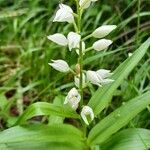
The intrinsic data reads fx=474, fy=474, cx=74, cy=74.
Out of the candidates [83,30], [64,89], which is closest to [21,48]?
[83,30]

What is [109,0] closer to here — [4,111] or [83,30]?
[83,30]

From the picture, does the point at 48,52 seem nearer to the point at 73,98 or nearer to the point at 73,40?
the point at 73,98

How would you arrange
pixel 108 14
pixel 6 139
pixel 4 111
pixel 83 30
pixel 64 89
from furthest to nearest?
pixel 108 14 < pixel 83 30 < pixel 64 89 < pixel 4 111 < pixel 6 139

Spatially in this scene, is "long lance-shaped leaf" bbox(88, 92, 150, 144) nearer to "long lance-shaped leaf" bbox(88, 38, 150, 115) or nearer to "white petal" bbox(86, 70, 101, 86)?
"long lance-shaped leaf" bbox(88, 38, 150, 115)

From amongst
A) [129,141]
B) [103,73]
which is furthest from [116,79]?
[129,141]

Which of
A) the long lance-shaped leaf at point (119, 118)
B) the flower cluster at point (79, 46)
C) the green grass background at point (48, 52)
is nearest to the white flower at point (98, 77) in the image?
the flower cluster at point (79, 46)

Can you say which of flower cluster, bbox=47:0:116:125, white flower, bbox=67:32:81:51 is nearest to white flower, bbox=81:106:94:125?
flower cluster, bbox=47:0:116:125

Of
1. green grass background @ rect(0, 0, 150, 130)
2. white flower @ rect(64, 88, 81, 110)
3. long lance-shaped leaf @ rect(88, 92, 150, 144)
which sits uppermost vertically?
white flower @ rect(64, 88, 81, 110)

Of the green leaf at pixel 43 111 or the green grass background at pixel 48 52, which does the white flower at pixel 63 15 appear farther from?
the green grass background at pixel 48 52
